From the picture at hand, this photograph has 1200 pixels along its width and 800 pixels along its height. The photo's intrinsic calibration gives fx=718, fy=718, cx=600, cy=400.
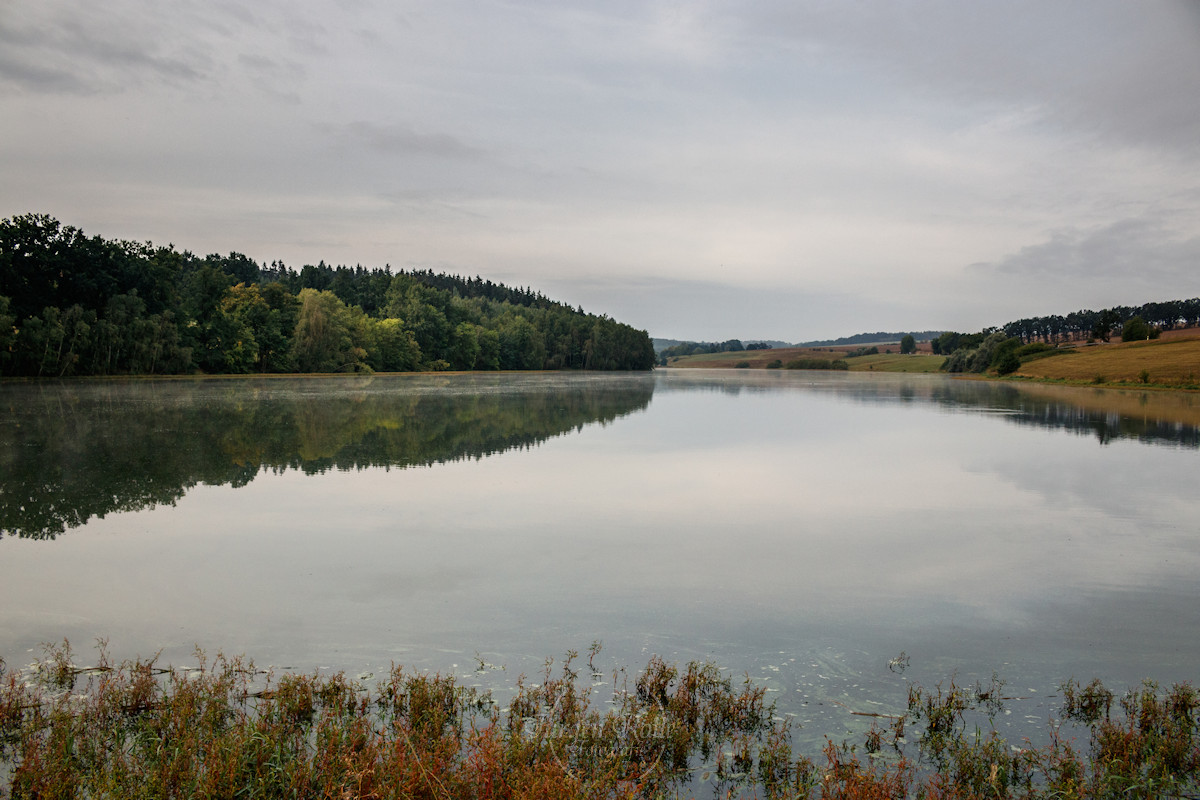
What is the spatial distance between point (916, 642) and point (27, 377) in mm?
73215

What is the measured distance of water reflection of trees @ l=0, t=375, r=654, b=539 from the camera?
45.1 ft

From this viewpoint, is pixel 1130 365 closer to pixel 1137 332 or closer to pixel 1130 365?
pixel 1130 365

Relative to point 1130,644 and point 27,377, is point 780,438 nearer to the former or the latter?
point 1130,644

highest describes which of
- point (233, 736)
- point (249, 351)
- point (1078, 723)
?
point (249, 351)

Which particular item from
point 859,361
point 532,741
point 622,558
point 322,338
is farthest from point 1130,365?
point 859,361

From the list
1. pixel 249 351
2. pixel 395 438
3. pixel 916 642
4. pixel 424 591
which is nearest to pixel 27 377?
pixel 249 351

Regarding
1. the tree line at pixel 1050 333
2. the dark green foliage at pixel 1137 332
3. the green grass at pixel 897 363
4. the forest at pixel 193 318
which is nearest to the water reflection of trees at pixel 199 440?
the forest at pixel 193 318

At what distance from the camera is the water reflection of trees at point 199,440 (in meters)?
13.8

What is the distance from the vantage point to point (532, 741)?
493 cm

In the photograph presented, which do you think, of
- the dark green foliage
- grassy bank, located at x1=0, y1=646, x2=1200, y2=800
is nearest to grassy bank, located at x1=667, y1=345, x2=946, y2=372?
the dark green foliage

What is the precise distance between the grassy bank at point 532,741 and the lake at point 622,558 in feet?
1.35

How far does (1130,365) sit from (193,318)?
99205 millimetres

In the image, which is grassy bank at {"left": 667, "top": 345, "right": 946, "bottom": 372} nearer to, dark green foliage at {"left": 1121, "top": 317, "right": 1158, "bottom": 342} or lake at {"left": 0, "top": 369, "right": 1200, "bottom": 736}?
dark green foliage at {"left": 1121, "top": 317, "right": 1158, "bottom": 342}

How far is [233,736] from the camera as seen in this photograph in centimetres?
477
